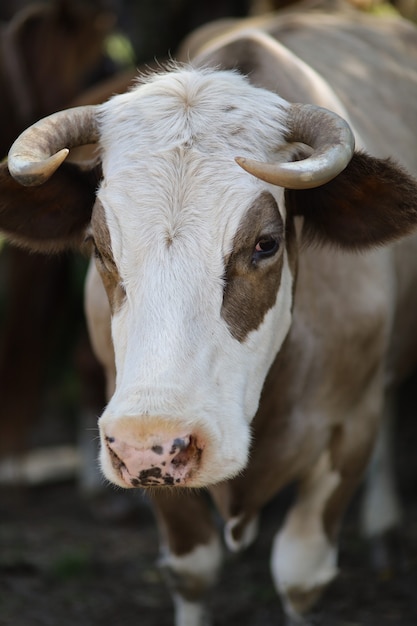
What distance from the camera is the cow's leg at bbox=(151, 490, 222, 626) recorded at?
12.8ft

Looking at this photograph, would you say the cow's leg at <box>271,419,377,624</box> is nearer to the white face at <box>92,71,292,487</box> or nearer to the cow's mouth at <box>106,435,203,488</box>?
the white face at <box>92,71,292,487</box>

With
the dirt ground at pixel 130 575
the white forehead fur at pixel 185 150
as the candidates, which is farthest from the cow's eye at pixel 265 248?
the dirt ground at pixel 130 575

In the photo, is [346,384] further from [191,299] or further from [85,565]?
[85,565]

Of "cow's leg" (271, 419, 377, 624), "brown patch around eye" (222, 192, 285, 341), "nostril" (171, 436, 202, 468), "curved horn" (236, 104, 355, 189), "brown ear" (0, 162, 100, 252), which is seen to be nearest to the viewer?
"nostril" (171, 436, 202, 468)

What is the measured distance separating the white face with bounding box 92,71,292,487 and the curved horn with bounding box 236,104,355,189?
16 cm

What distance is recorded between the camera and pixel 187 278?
282cm

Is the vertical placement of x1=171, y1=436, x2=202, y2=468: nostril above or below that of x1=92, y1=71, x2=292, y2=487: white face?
below

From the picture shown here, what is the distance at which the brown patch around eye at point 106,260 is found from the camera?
301 cm

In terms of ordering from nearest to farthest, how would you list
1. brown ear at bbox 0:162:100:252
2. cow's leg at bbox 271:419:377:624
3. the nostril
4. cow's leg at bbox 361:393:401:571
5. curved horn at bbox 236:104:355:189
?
the nostril, curved horn at bbox 236:104:355:189, brown ear at bbox 0:162:100:252, cow's leg at bbox 271:419:377:624, cow's leg at bbox 361:393:401:571

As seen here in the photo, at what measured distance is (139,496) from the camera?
19.6ft

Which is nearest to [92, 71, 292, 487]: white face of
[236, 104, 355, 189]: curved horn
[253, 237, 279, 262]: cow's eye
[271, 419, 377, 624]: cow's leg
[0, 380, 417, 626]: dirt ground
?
[253, 237, 279, 262]: cow's eye

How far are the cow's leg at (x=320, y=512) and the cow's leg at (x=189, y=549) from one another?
0.89 ft

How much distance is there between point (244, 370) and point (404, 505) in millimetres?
3146

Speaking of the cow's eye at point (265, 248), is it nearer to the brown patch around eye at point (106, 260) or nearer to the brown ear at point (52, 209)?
the brown patch around eye at point (106, 260)
